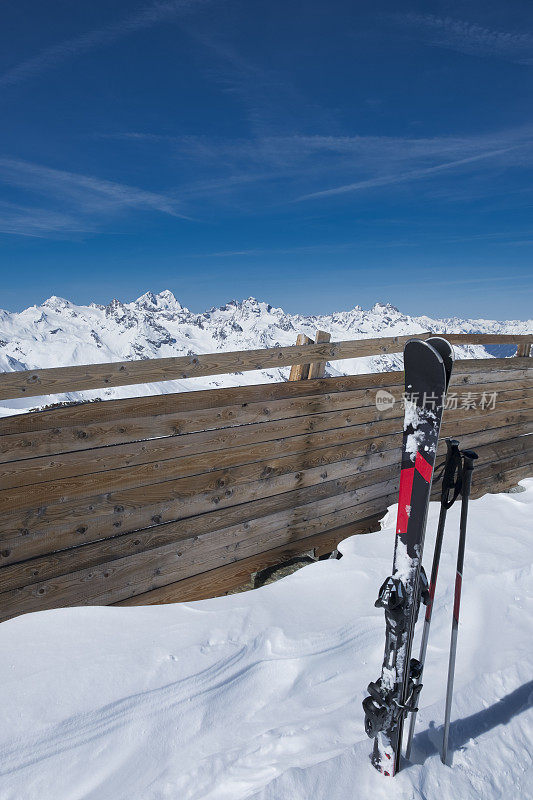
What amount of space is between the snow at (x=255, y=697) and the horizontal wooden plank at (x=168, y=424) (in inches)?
44.8

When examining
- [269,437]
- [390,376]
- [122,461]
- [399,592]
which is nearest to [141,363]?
[122,461]

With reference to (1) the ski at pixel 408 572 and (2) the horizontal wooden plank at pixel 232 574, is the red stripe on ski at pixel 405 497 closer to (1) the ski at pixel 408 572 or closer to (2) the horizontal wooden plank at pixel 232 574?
(1) the ski at pixel 408 572

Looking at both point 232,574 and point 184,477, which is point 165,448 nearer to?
point 184,477

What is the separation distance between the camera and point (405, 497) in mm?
1979

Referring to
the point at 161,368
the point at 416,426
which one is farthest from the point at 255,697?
the point at 161,368

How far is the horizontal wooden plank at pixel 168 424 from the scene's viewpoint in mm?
3117

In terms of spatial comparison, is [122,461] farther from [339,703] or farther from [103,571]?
[339,703]

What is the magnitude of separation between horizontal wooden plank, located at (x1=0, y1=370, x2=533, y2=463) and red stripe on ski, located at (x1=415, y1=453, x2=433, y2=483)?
228 centimetres

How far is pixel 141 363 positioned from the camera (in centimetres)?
340

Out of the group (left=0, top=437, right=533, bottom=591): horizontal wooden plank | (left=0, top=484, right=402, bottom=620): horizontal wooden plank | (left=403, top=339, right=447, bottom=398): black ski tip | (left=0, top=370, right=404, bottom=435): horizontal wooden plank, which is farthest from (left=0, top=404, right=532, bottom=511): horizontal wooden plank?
(left=403, top=339, right=447, bottom=398): black ski tip

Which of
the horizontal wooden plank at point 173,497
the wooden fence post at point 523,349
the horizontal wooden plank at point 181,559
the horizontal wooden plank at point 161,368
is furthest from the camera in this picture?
the wooden fence post at point 523,349

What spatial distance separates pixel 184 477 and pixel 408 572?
2.32 m

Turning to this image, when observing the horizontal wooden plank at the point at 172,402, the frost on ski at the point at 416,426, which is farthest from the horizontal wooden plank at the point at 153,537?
the frost on ski at the point at 416,426

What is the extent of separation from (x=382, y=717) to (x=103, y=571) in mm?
2428
